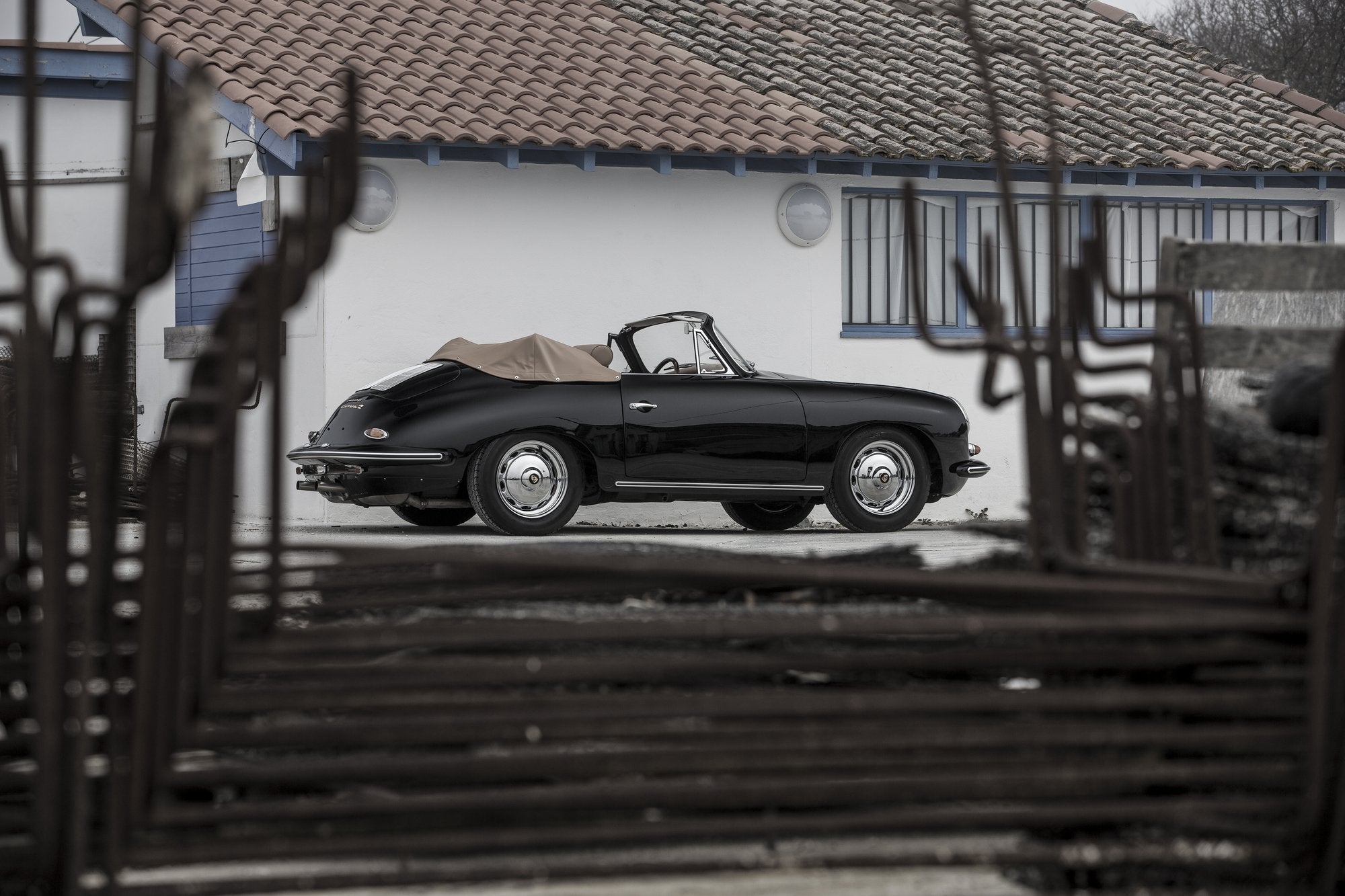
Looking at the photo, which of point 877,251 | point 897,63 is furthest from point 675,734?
point 897,63

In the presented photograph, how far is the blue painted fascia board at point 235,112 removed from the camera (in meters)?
10.5

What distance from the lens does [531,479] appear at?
942 centimetres

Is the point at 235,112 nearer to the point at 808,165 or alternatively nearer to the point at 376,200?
the point at 376,200

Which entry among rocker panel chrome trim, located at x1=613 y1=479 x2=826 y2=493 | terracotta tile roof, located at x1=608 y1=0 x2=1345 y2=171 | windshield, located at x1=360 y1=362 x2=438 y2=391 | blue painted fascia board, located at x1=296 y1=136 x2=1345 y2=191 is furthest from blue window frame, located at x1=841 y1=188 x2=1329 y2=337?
windshield, located at x1=360 y1=362 x2=438 y2=391

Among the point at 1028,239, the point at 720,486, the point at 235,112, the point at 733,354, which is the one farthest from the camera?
the point at 1028,239

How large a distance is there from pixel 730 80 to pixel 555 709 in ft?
38.0

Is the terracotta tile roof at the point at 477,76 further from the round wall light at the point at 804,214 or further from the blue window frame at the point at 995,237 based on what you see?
the blue window frame at the point at 995,237

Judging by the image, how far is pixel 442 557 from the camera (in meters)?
1.69

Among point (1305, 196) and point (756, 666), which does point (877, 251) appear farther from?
point (756, 666)

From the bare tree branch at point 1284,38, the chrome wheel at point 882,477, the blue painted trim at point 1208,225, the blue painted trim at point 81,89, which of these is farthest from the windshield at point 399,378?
the bare tree branch at point 1284,38

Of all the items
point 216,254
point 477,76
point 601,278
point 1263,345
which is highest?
point 477,76

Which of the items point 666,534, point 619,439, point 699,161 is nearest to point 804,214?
point 699,161

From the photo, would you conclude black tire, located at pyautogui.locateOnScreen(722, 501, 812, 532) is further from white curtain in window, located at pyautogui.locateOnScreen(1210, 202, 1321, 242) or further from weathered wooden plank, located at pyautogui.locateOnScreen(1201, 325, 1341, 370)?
weathered wooden plank, located at pyautogui.locateOnScreen(1201, 325, 1341, 370)

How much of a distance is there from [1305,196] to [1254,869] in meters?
13.2
